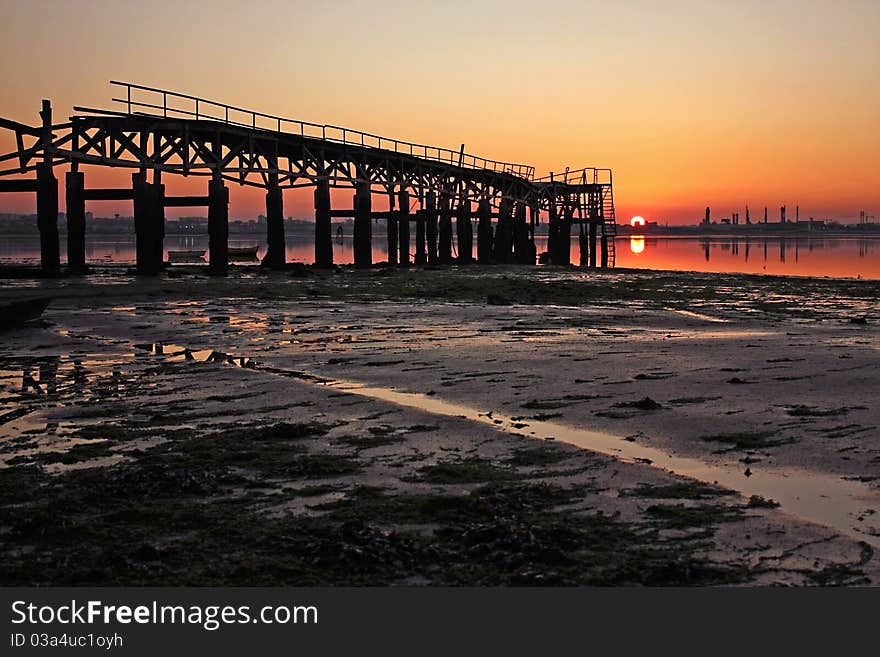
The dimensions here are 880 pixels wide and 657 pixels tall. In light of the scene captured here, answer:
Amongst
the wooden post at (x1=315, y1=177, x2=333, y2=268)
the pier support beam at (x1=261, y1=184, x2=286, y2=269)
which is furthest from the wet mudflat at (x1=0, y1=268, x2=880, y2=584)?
the wooden post at (x1=315, y1=177, x2=333, y2=268)

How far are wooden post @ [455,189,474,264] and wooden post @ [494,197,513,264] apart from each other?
12.2 feet

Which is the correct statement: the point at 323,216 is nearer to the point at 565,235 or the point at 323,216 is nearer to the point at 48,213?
the point at 48,213

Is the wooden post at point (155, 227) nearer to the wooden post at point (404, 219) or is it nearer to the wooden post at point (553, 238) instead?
the wooden post at point (404, 219)

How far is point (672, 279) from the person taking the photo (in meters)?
34.5

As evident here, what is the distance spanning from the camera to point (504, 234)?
58125 mm

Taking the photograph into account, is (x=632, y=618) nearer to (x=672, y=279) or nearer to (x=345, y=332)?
(x=345, y=332)

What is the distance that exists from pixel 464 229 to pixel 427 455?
46299 mm

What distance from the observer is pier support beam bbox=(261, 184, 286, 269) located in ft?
116

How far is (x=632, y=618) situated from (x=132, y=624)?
223 cm

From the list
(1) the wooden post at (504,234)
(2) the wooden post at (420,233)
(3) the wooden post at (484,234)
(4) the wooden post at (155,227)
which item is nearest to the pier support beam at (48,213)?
(4) the wooden post at (155,227)

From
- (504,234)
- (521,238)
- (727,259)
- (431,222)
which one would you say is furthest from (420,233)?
(727,259)

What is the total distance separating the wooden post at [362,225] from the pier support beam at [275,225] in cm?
497

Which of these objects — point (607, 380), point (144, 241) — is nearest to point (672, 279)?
point (144, 241)

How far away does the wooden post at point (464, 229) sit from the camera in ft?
172
